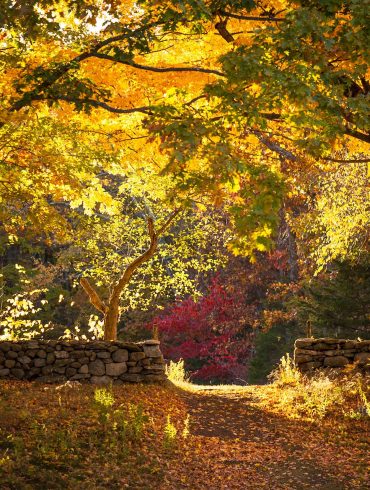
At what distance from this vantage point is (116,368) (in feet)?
41.6

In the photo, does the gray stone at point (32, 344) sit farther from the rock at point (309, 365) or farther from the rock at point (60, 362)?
the rock at point (309, 365)

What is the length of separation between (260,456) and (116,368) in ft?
15.2

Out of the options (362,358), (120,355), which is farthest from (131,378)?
(362,358)

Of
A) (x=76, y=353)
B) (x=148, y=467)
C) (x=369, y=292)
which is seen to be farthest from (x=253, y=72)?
(x=369, y=292)

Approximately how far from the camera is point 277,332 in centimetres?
2336

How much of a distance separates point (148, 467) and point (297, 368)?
6706 mm

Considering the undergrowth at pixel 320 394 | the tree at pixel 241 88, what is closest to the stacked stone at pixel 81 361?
the undergrowth at pixel 320 394

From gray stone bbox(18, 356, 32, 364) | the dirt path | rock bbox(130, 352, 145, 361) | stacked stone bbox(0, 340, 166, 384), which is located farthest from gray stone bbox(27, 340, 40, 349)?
the dirt path

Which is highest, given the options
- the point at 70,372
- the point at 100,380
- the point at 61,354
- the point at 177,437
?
the point at 61,354

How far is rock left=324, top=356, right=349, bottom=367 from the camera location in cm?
1323

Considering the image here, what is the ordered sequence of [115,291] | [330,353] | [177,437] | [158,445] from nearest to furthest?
[158,445] < [177,437] < [330,353] < [115,291]

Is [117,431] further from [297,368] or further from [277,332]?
[277,332]

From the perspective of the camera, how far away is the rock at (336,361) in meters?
13.2

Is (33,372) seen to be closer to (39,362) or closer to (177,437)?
(39,362)
